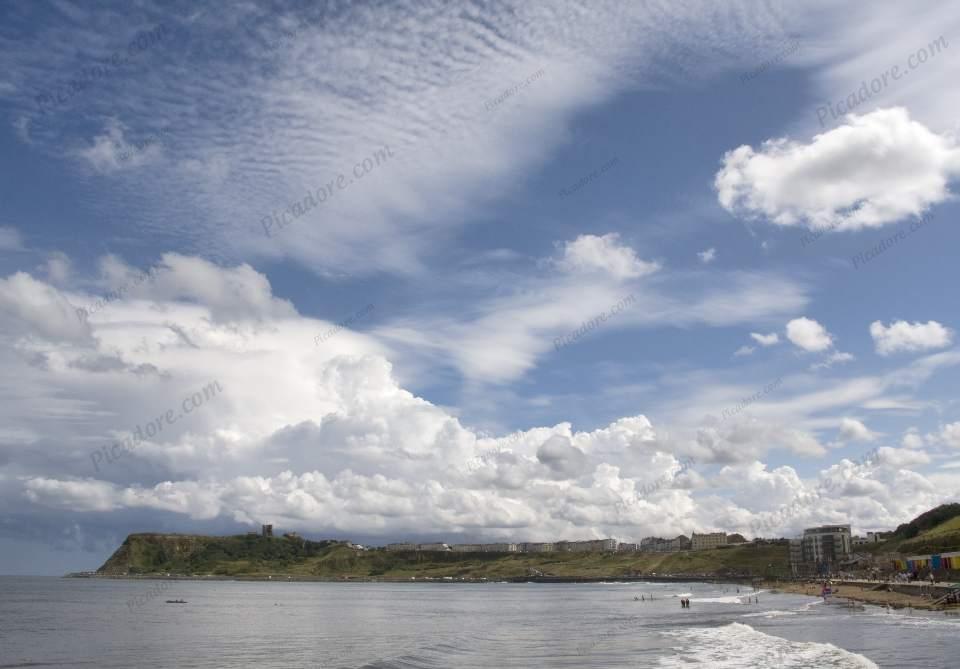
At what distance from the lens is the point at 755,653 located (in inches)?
2445

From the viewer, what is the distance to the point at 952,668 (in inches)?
A: 1838

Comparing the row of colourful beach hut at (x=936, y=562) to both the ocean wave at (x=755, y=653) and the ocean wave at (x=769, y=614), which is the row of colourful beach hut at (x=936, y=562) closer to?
the ocean wave at (x=769, y=614)

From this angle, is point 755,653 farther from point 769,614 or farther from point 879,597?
point 879,597

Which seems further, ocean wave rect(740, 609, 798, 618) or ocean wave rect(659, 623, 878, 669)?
ocean wave rect(740, 609, 798, 618)

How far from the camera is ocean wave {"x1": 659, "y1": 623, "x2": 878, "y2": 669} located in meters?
54.1

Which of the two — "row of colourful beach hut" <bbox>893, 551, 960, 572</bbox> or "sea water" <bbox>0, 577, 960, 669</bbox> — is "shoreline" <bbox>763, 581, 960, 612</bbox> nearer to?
"sea water" <bbox>0, 577, 960, 669</bbox>

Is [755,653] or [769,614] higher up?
[755,653]

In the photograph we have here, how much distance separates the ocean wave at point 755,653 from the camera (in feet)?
178

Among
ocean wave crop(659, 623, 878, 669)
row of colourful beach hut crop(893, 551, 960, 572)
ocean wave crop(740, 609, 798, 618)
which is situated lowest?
ocean wave crop(740, 609, 798, 618)

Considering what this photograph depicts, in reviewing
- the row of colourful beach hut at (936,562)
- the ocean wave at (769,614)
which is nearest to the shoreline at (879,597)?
the row of colourful beach hut at (936,562)

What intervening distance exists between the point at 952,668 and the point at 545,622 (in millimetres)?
69902

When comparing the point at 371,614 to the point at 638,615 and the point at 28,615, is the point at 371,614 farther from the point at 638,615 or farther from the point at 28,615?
the point at 28,615

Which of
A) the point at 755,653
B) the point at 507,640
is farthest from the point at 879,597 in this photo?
the point at 755,653

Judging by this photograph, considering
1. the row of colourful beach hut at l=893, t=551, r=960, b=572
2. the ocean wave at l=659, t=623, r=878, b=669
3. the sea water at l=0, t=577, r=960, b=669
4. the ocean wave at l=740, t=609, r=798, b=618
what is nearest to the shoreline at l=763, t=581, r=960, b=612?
the sea water at l=0, t=577, r=960, b=669
